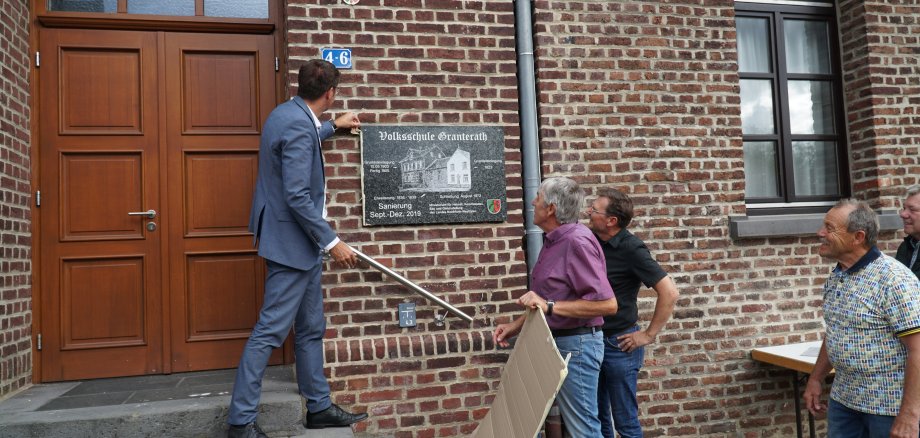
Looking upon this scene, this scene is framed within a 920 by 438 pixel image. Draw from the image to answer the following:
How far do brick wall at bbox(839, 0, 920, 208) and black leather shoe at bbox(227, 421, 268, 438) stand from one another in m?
4.96

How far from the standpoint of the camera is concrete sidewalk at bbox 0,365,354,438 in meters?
3.49

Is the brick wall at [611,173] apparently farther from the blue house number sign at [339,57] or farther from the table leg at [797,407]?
the table leg at [797,407]

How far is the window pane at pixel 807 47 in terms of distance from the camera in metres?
Result: 5.75

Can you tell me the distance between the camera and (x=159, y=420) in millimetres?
3596

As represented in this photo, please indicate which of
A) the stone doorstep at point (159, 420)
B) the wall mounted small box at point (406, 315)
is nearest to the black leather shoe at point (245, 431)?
the stone doorstep at point (159, 420)

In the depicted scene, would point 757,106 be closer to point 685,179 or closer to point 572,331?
point 685,179

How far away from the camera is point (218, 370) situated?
184 inches

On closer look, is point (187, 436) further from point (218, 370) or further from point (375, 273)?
point (375, 273)

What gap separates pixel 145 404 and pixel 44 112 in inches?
86.2

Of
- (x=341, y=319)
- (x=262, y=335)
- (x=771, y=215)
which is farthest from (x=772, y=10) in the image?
(x=262, y=335)

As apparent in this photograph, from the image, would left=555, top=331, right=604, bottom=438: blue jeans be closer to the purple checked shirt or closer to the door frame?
the purple checked shirt

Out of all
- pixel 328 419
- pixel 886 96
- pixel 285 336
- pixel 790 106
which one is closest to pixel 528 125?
pixel 285 336

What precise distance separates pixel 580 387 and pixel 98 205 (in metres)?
3.44

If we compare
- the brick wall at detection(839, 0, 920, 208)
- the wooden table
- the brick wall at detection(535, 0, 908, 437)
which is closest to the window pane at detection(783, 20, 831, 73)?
the brick wall at detection(839, 0, 920, 208)
